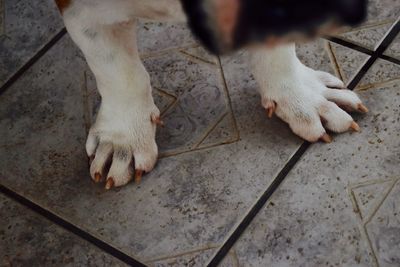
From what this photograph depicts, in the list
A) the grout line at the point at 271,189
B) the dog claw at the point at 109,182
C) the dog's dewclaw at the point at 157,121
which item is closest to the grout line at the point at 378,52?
the grout line at the point at 271,189

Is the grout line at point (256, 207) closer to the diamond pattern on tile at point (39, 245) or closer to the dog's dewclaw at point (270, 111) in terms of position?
the dog's dewclaw at point (270, 111)

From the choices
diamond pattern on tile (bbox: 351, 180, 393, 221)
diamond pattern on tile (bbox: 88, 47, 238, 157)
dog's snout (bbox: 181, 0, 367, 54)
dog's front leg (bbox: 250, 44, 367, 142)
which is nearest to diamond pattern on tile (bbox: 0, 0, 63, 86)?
diamond pattern on tile (bbox: 88, 47, 238, 157)

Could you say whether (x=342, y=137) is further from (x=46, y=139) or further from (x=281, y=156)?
(x=46, y=139)

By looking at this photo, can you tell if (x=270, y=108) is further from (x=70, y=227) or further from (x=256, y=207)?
(x=70, y=227)

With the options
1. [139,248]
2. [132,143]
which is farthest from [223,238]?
[132,143]

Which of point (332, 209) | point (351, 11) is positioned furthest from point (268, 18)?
point (332, 209)

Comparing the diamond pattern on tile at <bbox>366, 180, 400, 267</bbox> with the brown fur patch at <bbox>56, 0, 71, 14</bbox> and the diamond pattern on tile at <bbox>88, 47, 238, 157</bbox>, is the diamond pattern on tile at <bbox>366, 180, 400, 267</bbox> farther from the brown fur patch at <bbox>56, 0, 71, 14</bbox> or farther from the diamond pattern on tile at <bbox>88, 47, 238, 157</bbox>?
the brown fur patch at <bbox>56, 0, 71, 14</bbox>
